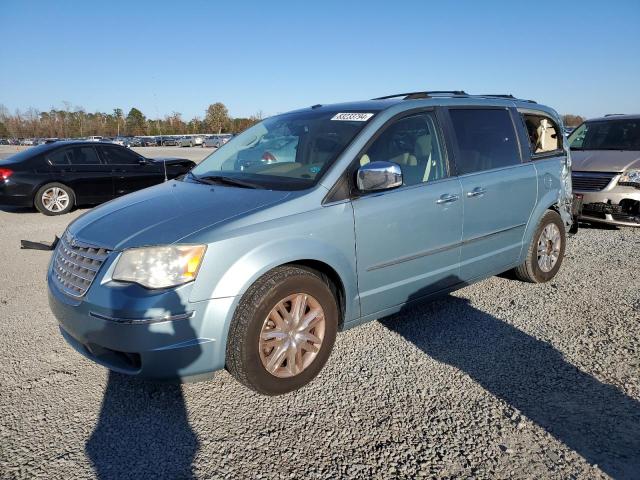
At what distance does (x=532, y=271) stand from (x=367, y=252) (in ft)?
7.90

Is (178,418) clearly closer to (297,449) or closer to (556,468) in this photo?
(297,449)

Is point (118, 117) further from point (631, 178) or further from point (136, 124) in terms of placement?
point (631, 178)

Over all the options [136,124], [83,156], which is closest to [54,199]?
[83,156]

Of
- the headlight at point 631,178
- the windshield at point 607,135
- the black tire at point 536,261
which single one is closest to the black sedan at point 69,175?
the black tire at point 536,261

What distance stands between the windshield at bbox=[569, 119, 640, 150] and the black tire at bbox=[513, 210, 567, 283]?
4119mm

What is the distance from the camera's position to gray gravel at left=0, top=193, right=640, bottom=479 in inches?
93.0

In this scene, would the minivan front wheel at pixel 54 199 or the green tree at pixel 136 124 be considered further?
the green tree at pixel 136 124

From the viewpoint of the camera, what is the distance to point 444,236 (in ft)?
12.4

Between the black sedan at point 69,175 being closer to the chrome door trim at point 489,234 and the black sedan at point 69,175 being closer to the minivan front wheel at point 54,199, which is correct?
the minivan front wheel at point 54,199

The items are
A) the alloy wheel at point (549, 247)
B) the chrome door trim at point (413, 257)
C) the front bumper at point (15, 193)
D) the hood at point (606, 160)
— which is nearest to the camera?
the chrome door trim at point (413, 257)

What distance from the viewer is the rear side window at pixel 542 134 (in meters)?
4.86

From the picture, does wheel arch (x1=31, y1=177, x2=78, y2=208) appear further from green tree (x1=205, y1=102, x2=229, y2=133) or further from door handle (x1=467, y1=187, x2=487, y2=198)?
green tree (x1=205, y1=102, x2=229, y2=133)

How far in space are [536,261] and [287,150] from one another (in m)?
2.78

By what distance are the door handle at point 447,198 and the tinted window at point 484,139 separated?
0.26m
